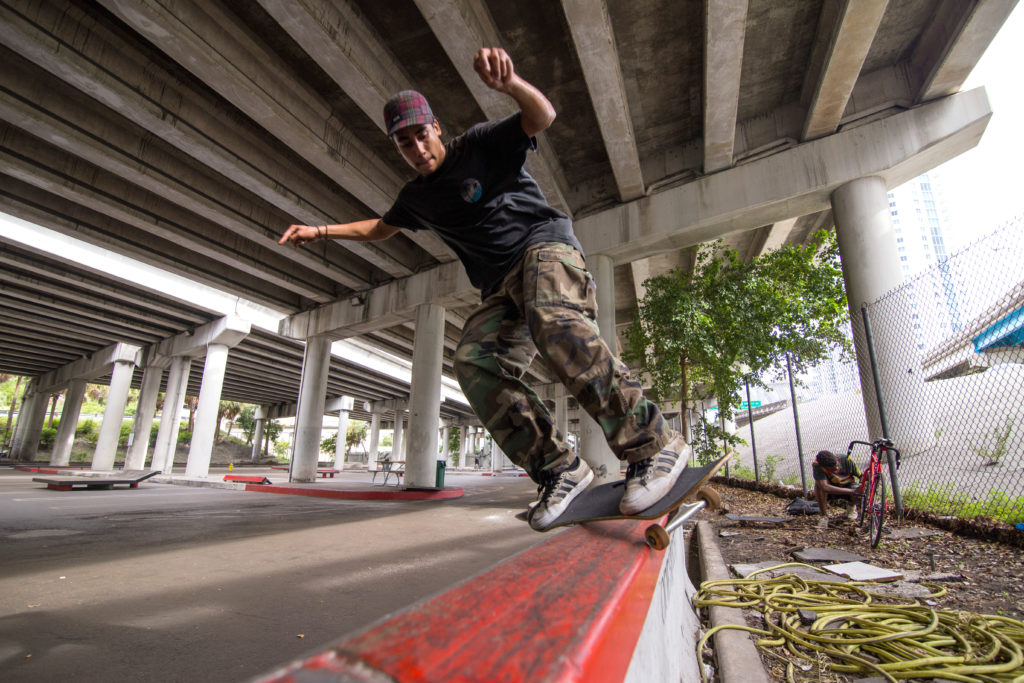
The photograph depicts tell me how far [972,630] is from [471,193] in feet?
9.61

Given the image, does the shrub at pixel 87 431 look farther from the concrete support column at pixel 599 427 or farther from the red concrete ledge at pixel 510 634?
the red concrete ledge at pixel 510 634

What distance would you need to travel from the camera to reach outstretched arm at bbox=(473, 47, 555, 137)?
68.1 inches

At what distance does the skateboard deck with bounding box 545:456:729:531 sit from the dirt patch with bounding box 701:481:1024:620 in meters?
2.09

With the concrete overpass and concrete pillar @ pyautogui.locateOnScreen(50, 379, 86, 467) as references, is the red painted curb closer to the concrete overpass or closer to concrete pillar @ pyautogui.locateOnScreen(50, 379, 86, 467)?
the concrete overpass

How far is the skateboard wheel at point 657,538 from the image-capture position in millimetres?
1214

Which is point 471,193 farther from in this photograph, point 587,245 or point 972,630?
point 587,245

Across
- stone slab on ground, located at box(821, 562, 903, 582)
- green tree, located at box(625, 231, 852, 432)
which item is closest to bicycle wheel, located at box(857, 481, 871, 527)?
stone slab on ground, located at box(821, 562, 903, 582)

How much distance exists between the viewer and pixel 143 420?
19.4 meters

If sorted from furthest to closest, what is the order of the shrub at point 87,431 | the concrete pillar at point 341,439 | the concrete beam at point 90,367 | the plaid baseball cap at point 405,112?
the shrub at point 87,431 → the concrete pillar at point 341,439 → the concrete beam at point 90,367 → the plaid baseball cap at point 405,112

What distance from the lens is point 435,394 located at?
1148cm

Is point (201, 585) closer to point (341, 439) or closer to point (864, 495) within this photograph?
point (864, 495)

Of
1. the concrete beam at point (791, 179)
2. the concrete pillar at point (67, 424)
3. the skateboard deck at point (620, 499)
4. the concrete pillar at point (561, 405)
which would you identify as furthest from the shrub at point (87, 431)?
the skateboard deck at point (620, 499)

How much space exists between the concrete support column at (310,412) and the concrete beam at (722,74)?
12.0 meters

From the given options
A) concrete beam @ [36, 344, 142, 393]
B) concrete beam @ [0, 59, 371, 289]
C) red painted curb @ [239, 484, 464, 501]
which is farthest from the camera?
concrete beam @ [36, 344, 142, 393]
